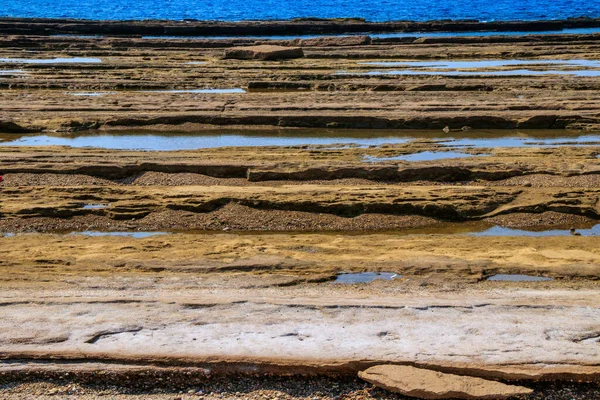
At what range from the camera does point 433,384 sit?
4.87 metres

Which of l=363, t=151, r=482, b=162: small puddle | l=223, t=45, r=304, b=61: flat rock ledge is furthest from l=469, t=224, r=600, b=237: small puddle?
l=223, t=45, r=304, b=61: flat rock ledge

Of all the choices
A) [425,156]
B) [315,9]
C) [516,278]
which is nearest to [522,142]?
[425,156]

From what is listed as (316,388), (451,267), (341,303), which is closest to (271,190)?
(451,267)

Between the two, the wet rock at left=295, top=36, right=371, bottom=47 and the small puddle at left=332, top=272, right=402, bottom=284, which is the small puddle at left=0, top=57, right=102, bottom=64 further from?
the small puddle at left=332, top=272, right=402, bottom=284

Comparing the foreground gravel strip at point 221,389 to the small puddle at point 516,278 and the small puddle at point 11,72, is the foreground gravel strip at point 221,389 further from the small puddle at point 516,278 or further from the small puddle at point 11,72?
the small puddle at point 11,72

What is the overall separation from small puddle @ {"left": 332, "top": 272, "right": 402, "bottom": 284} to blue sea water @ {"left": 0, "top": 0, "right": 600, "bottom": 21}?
1707 inches

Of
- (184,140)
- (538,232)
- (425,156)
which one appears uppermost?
(184,140)

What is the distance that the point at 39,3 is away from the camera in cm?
7494

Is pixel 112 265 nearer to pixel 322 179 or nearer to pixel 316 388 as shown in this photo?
pixel 316 388

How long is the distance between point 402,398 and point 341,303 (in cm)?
127

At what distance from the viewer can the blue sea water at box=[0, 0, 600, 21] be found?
52.0 meters

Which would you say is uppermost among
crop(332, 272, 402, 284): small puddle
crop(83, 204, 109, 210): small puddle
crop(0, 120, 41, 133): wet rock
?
crop(0, 120, 41, 133): wet rock

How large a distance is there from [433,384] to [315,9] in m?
59.9

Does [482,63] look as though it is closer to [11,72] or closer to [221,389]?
[11,72]
